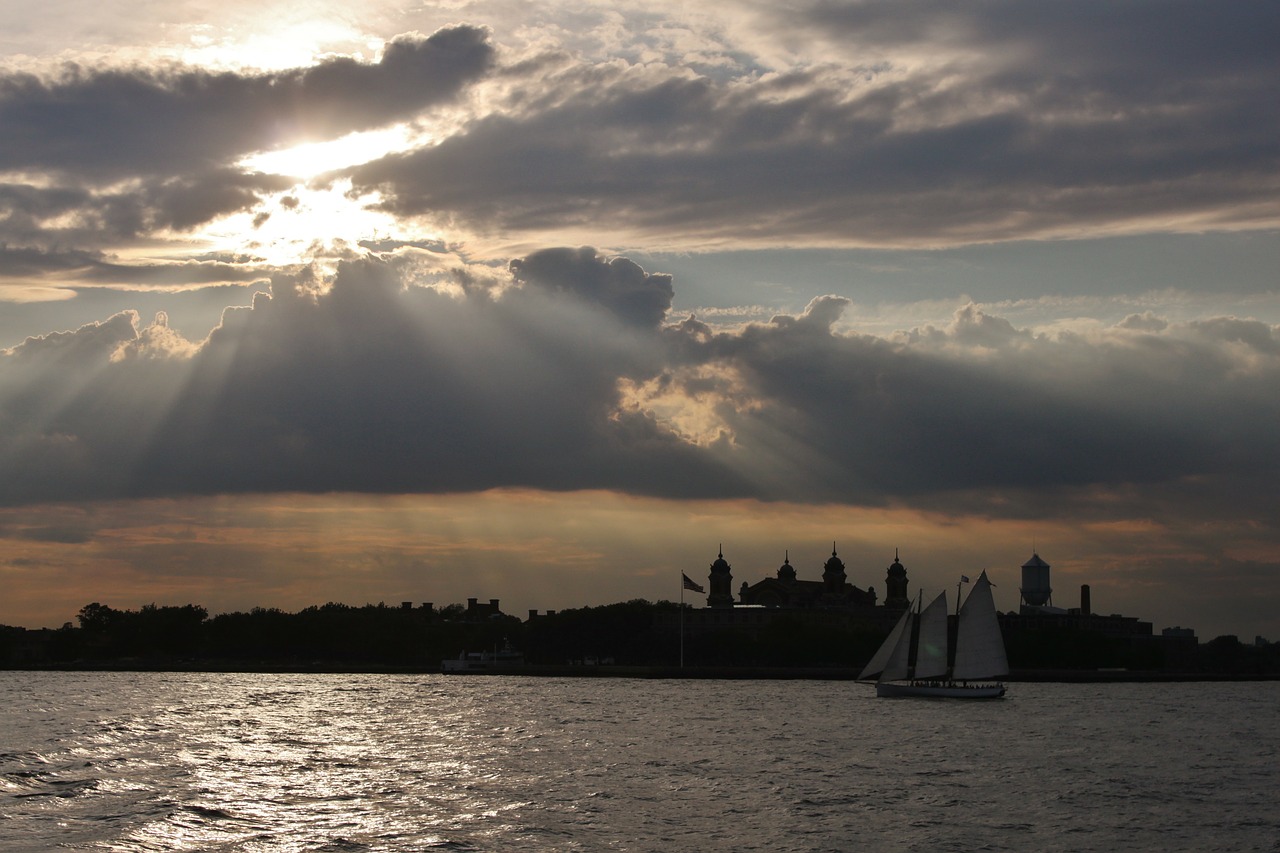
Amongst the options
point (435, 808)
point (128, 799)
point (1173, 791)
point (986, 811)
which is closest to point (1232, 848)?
point (986, 811)

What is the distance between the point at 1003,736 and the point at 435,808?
164 ft

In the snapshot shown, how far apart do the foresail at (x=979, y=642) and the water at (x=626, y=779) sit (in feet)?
51.9

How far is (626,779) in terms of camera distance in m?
68.7

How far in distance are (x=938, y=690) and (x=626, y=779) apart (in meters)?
84.9

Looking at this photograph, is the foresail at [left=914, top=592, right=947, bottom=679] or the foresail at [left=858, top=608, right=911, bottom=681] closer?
the foresail at [left=914, top=592, right=947, bottom=679]

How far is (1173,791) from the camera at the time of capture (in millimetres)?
69625

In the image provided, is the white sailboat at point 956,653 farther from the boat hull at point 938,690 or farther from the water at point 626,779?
the water at point 626,779

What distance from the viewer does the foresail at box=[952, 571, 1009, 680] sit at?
14125 centimetres

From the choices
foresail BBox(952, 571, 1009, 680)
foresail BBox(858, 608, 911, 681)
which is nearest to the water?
foresail BBox(952, 571, 1009, 680)

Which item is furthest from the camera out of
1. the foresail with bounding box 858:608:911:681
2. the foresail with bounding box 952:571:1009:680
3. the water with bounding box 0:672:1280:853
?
the foresail with bounding box 858:608:911:681

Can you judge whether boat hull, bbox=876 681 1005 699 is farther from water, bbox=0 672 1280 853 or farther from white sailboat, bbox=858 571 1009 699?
→ water, bbox=0 672 1280 853

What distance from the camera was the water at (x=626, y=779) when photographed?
5334cm

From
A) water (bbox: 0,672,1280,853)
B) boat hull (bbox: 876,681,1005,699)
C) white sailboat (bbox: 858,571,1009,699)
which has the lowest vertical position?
water (bbox: 0,672,1280,853)

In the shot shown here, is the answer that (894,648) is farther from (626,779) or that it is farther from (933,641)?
(626,779)
